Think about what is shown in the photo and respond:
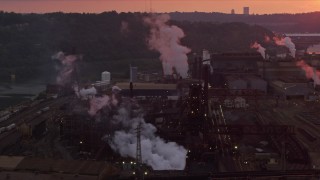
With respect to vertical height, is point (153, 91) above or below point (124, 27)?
below

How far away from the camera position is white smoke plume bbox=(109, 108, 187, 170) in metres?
12.1

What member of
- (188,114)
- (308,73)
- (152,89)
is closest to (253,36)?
(308,73)

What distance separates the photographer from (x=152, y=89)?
69.7ft

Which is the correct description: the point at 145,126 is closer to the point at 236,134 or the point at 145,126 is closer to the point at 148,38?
the point at 236,134

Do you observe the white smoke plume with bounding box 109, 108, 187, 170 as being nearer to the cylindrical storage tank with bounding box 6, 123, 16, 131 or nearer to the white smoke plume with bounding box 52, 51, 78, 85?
the cylindrical storage tank with bounding box 6, 123, 16, 131

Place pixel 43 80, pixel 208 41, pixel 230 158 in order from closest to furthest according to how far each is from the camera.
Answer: pixel 230 158
pixel 43 80
pixel 208 41

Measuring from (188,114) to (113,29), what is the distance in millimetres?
32608

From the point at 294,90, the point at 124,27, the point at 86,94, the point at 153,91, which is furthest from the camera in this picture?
the point at 124,27

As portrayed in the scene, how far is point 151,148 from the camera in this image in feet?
41.6

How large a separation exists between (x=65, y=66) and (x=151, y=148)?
23.1m

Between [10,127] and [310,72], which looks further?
[310,72]

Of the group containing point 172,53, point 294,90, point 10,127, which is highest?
point 172,53

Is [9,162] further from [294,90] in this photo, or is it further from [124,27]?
[124,27]

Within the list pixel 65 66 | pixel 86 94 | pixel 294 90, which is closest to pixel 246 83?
pixel 294 90
